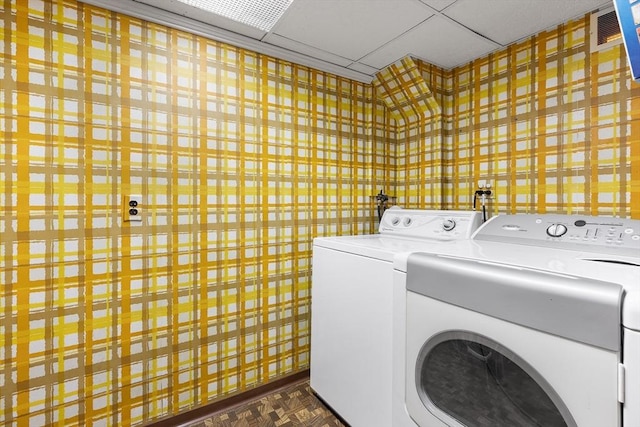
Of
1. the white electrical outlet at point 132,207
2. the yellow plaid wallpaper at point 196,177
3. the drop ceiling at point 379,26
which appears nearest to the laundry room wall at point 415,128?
the yellow plaid wallpaper at point 196,177

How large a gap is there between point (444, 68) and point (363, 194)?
1.01m

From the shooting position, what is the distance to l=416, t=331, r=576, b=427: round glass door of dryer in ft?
2.67

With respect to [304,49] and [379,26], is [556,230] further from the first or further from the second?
[304,49]

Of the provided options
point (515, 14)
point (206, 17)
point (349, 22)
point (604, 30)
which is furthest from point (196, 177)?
point (604, 30)

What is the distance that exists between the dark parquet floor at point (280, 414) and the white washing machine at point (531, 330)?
0.72 m

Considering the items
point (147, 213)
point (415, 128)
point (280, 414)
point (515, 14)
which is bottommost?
point (280, 414)

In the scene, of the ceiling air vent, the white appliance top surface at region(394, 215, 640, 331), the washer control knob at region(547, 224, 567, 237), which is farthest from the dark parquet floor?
the ceiling air vent

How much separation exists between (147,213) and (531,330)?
1590 millimetres

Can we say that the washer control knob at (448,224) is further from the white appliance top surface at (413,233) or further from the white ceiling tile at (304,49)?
the white ceiling tile at (304,49)

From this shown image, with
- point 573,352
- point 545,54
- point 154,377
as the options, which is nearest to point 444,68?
point 545,54

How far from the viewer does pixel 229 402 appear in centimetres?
176

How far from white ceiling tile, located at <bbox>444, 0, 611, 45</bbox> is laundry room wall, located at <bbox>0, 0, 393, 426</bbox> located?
89 cm

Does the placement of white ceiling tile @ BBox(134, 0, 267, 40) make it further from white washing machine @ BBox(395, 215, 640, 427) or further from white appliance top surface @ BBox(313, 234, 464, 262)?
white washing machine @ BBox(395, 215, 640, 427)

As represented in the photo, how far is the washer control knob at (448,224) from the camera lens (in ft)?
5.51
